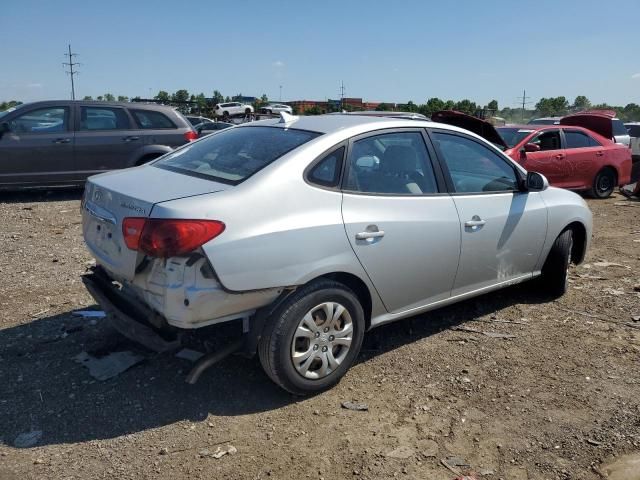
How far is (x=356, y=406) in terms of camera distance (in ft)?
11.5

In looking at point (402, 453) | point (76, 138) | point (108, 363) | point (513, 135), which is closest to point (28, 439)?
point (108, 363)

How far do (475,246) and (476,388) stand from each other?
106cm

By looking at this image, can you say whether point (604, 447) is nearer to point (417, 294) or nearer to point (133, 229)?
point (417, 294)

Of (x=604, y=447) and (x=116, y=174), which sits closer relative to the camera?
(x=604, y=447)

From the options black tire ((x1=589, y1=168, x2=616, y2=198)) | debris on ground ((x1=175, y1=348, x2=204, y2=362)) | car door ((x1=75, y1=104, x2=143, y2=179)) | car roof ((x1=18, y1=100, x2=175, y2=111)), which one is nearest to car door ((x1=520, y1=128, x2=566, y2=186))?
black tire ((x1=589, y1=168, x2=616, y2=198))

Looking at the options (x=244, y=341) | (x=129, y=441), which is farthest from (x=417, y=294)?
(x=129, y=441)

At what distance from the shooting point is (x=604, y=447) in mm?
3131

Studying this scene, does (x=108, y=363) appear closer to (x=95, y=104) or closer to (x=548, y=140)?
(x=95, y=104)

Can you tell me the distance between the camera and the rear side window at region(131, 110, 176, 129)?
10.2 metres

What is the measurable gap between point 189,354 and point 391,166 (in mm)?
1907

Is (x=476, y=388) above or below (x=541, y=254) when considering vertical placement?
below

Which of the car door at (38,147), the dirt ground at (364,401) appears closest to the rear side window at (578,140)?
the dirt ground at (364,401)

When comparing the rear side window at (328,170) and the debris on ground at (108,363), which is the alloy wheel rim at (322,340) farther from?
the debris on ground at (108,363)

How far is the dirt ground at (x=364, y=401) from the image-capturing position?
295 centimetres
